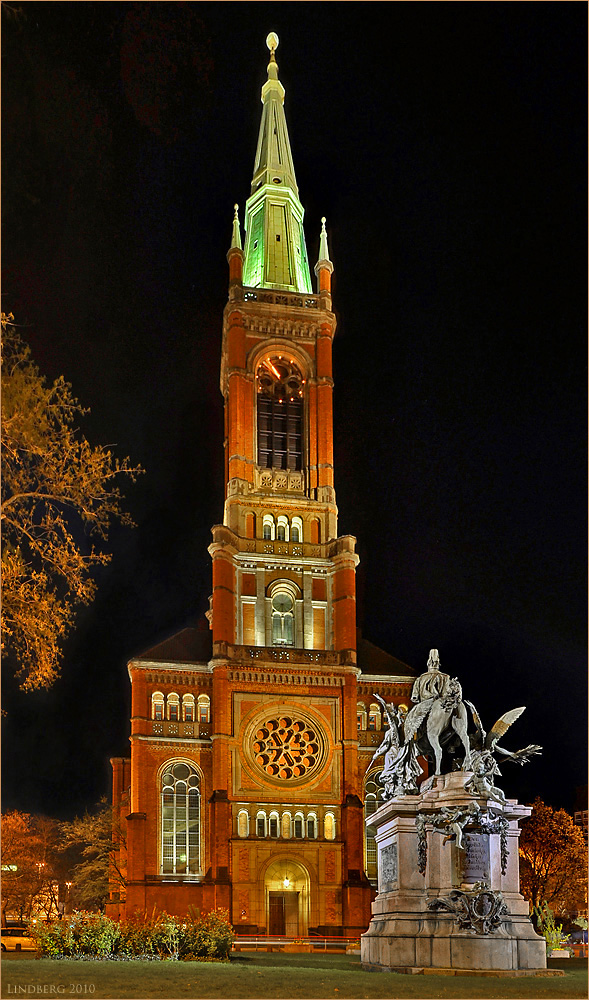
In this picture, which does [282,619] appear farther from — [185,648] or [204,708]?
[204,708]

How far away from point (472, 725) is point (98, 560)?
9983 mm

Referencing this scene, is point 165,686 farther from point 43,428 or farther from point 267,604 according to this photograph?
point 43,428

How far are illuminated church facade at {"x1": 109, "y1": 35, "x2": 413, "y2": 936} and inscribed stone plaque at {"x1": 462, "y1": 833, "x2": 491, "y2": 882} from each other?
34452 millimetres

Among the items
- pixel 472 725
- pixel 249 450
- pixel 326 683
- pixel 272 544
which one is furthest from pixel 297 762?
pixel 472 725

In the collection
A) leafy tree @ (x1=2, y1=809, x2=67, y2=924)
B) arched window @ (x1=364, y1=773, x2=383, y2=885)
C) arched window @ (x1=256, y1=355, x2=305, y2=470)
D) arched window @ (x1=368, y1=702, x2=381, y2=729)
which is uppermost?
arched window @ (x1=256, y1=355, x2=305, y2=470)

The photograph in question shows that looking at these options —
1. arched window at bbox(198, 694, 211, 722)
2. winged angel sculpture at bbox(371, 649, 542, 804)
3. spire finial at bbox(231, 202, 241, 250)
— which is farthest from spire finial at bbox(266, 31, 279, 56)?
winged angel sculpture at bbox(371, 649, 542, 804)

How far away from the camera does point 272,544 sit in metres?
65.2

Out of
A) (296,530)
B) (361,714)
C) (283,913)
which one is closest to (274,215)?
(296,530)

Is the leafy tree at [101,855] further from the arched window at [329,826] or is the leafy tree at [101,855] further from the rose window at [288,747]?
the arched window at [329,826]

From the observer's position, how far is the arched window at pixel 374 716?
203 ft

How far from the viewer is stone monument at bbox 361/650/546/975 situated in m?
21.5

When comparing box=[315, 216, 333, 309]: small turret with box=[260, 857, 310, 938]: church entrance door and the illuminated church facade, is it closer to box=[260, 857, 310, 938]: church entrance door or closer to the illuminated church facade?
the illuminated church facade

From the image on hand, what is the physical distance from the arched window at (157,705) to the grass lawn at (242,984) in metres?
36.0

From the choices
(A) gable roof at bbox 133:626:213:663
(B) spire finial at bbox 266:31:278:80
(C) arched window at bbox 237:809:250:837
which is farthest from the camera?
(B) spire finial at bbox 266:31:278:80
